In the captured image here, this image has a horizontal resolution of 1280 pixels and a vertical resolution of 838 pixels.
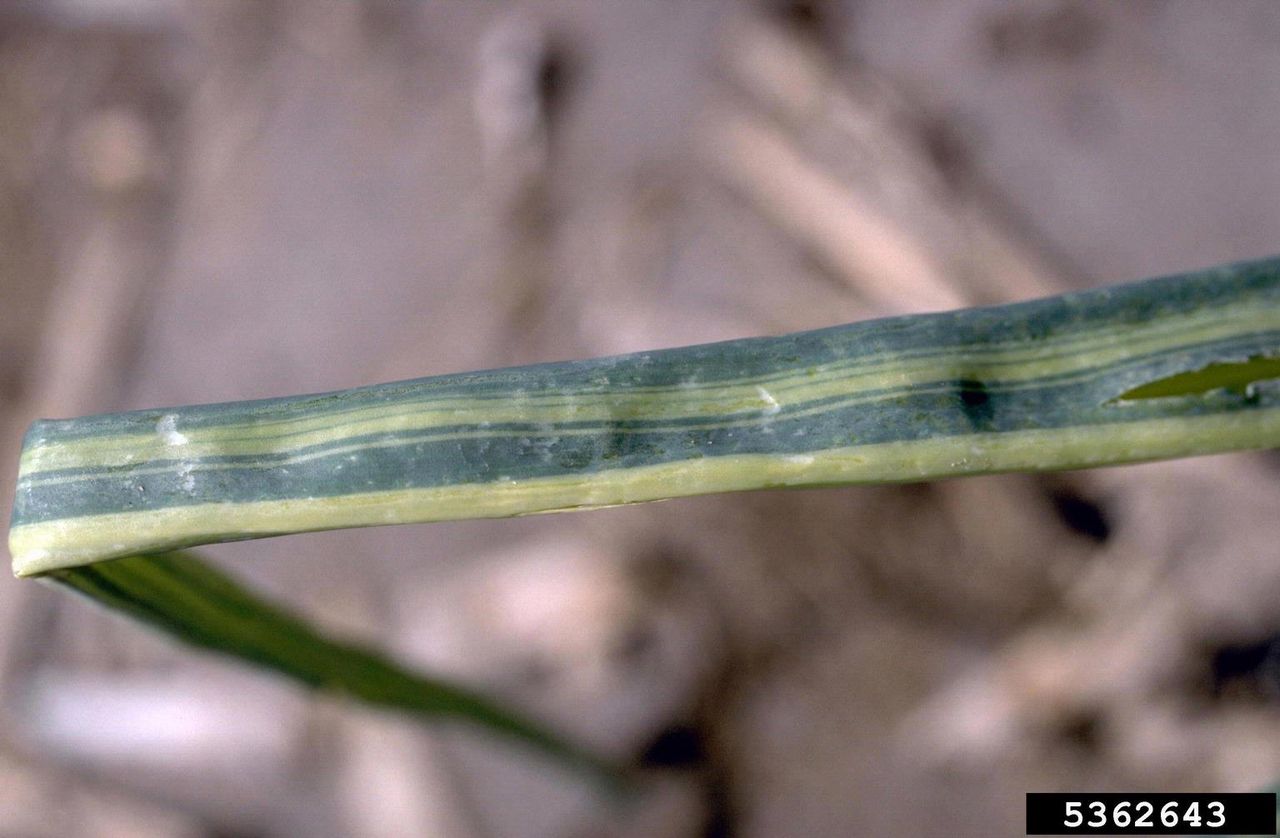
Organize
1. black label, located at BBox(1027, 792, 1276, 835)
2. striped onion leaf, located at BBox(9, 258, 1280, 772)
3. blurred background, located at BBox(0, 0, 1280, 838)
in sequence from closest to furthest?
1. striped onion leaf, located at BBox(9, 258, 1280, 772)
2. black label, located at BBox(1027, 792, 1276, 835)
3. blurred background, located at BBox(0, 0, 1280, 838)

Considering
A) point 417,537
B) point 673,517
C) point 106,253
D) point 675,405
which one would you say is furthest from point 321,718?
point 675,405

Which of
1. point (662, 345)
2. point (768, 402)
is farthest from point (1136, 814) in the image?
point (768, 402)

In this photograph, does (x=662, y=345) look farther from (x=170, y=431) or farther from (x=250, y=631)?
(x=170, y=431)

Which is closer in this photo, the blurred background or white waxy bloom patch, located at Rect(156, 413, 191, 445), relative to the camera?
white waxy bloom patch, located at Rect(156, 413, 191, 445)

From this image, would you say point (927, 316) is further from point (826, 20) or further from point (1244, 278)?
point (826, 20)

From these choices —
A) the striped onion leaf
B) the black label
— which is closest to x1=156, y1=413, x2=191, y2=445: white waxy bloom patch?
the striped onion leaf

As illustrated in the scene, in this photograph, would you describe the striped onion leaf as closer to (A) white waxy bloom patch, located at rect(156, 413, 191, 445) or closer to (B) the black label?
(A) white waxy bloom patch, located at rect(156, 413, 191, 445)

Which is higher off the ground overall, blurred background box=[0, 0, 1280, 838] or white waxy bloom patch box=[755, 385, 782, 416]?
blurred background box=[0, 0, 1280, 838]
